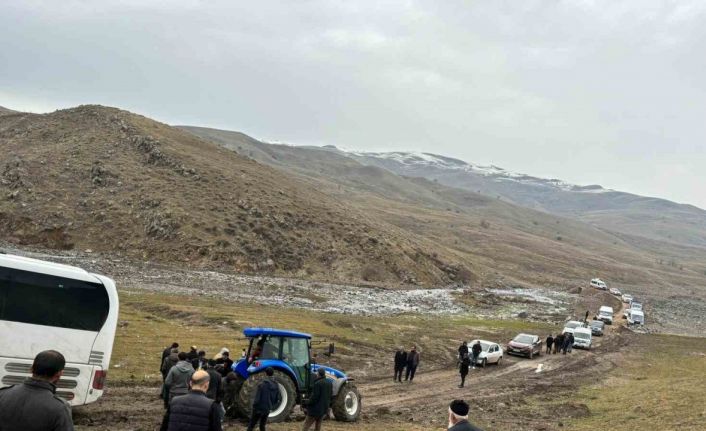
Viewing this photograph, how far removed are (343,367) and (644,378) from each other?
1705 cm

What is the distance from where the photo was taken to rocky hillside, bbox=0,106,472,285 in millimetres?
60312

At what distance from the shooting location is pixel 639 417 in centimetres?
1917

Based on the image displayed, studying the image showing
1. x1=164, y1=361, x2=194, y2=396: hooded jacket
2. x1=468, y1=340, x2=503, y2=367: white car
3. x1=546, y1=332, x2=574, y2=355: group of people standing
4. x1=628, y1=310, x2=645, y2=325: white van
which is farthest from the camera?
x1=628, y1=310, x2=645, y2=325: white van

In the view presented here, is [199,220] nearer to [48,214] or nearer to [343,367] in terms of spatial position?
[48,214]

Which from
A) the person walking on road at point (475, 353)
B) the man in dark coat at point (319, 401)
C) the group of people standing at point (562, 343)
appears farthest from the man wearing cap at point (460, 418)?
the group of people standing at point (562, 343)

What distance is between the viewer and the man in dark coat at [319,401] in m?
13.3

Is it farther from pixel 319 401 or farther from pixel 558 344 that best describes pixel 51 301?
pixel 558 344

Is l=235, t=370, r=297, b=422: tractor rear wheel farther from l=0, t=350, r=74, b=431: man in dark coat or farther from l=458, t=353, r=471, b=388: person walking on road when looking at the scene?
l=458, t=353, r=471, b=388: person walking on road

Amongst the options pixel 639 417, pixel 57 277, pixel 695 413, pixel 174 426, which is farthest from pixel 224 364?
pixel 695 413

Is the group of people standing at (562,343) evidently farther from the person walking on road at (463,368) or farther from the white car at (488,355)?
the person walking on road at (463,368)

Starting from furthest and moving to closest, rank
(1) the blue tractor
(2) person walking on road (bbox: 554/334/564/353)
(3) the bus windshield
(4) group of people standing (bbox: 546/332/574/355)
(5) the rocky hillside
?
(5) the rocky hillside
(2) person walking on road (bbox: 554/334/564/353)
(4) group of people standing (bbox: 546/332/574/355)
(1) the blue tractor
(3) the bus windshield

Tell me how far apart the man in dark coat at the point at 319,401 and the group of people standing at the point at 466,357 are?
43.8ft

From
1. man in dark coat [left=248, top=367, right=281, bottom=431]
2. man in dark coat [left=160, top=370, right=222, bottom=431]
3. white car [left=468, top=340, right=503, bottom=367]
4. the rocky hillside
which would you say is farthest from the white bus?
the rocky hillside

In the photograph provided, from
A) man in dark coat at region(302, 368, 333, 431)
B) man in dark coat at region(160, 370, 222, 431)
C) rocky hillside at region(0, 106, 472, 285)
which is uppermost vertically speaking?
rocky hillside at region(0, 106, 472, 285)
